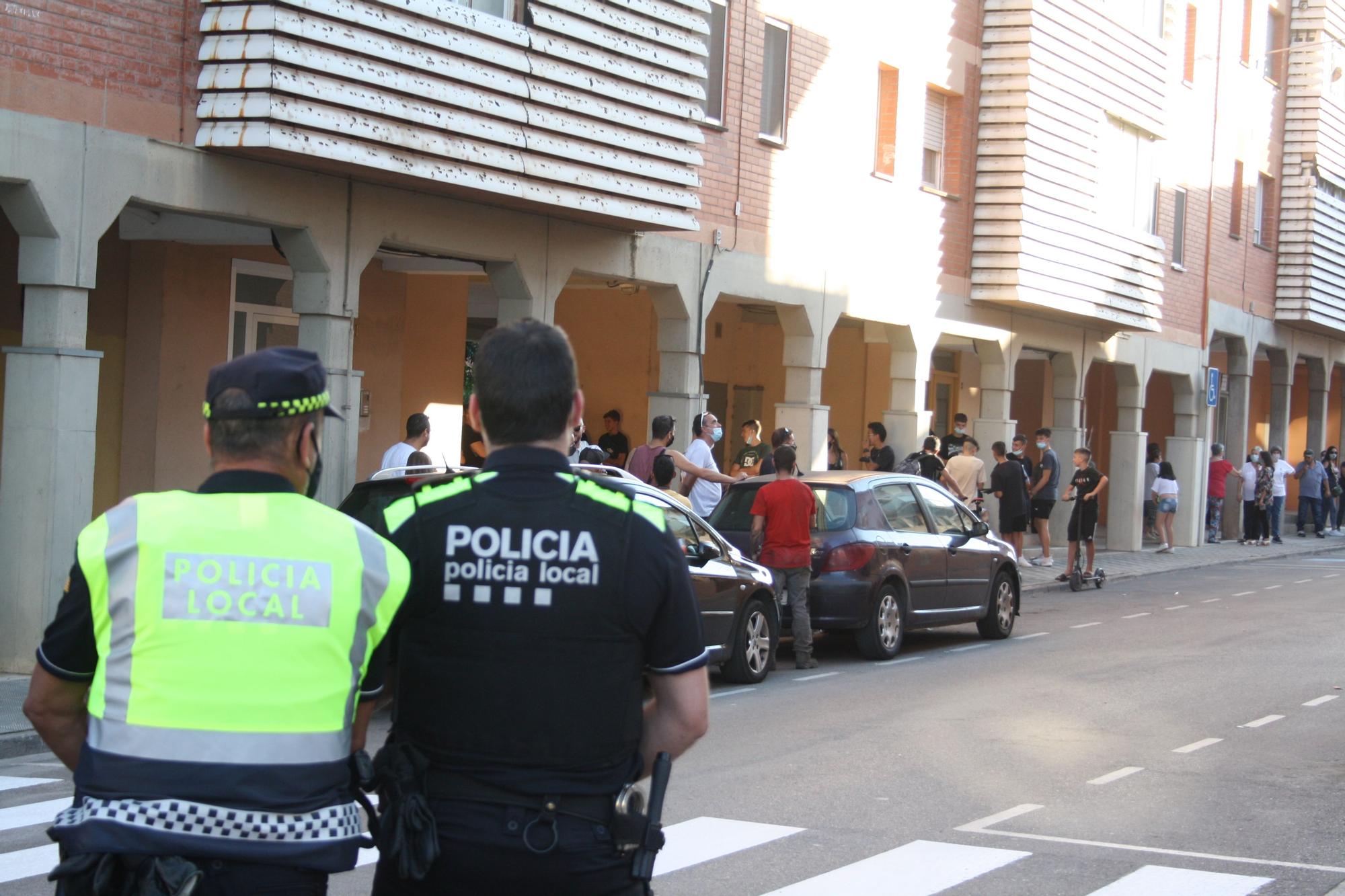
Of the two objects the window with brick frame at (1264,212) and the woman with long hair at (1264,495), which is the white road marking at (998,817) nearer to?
the woman with long hair at (1264,495)

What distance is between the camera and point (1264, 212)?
118 feet

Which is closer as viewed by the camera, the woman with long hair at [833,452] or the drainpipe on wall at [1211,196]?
the woman with long hair at [833,452]

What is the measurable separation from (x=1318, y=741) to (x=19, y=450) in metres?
8.84

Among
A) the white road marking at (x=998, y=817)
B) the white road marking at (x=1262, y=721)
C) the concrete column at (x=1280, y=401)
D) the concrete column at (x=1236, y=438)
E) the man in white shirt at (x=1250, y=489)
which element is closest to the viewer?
the white road marking at (x=998, y=817)

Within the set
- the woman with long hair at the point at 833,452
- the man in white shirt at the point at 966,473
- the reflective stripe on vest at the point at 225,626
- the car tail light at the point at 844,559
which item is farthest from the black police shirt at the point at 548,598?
the woman with long hair at the point at 833,452

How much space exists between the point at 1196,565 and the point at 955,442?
24.0ft

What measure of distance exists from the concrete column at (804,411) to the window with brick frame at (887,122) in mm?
3147

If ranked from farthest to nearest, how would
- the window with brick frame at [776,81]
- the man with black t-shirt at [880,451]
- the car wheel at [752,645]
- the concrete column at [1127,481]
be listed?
the concrete column at [1127,481] < the man with black t-shirt at [880,451] < the window with brick frame at [776,81] < the car wheel at [752,645]

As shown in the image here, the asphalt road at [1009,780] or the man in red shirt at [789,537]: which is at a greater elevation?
the man in red shirt at [789,537]

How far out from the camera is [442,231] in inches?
603

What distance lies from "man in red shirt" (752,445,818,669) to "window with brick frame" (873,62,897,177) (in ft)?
31.9

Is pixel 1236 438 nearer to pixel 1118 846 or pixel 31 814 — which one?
pixel 1118 846

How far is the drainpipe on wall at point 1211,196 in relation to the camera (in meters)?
32.1

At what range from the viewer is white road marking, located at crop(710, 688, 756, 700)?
1218 centimetres
